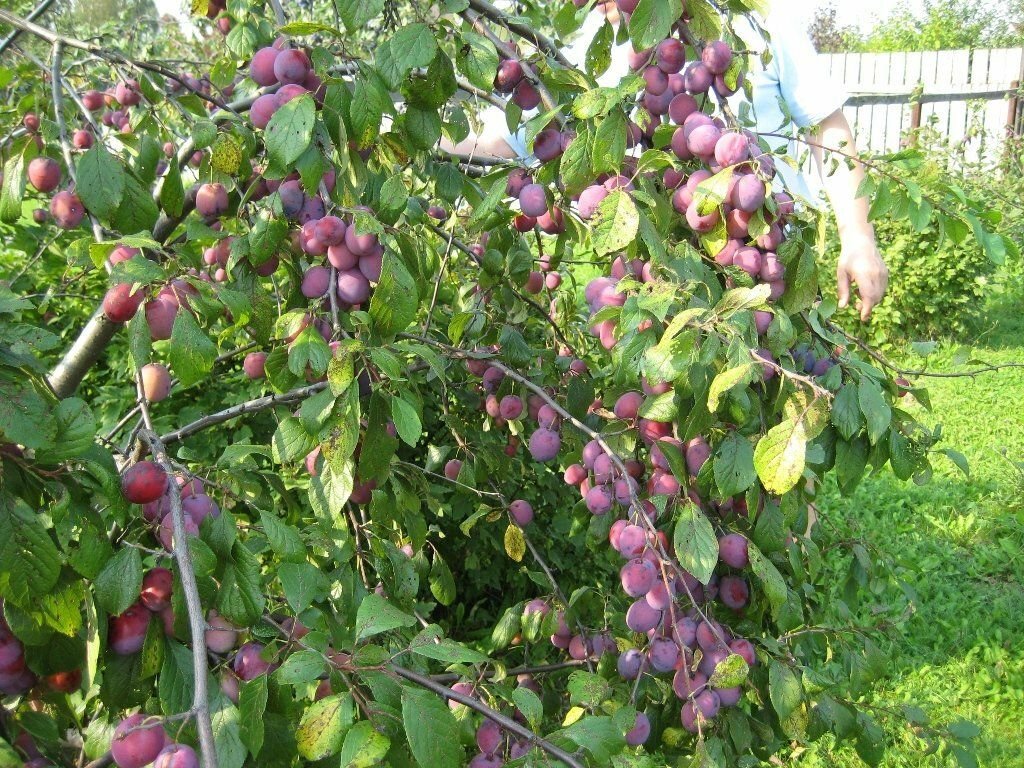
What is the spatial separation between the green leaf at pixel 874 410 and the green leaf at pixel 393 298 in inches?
23.2

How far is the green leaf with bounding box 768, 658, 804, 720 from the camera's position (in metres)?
1.16

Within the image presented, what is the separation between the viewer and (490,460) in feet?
5.80

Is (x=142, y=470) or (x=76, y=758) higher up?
(x=142, y=470)

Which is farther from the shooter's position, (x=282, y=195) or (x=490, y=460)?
(x=490, y=460)

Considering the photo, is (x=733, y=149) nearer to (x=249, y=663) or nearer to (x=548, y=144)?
(x=548, y=144)

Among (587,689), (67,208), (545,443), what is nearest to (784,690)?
(587,689)

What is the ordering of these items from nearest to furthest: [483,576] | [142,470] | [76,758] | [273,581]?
1. [142,470]
2. [76,758]
3. [273,581]
4. [483,576]

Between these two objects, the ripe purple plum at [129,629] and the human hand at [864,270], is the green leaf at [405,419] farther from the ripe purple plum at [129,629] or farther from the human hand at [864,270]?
the human hand at [864,270]

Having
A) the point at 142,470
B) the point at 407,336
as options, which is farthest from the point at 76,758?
the point at 407,336

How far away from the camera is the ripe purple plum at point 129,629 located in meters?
0.84

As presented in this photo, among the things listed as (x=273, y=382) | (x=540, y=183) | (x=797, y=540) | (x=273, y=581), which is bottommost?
(x=273, y=581)

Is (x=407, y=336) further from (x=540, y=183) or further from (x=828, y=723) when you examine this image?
(x=828, y=723)

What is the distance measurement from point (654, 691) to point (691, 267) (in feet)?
2.14

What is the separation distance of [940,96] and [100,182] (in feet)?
34.0
